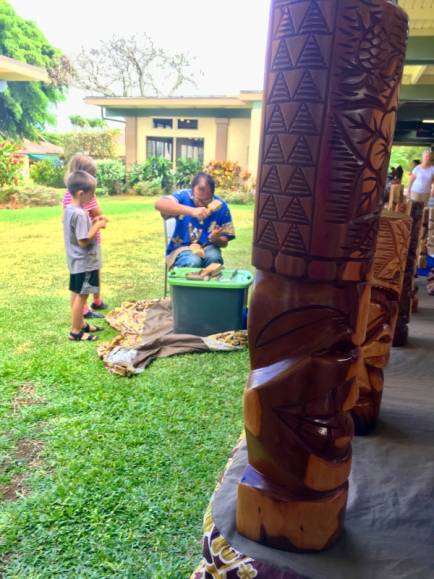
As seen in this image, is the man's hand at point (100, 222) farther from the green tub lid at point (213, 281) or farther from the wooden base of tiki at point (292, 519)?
the wooden base of tiki at point (292, 519)

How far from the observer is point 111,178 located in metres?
13.7

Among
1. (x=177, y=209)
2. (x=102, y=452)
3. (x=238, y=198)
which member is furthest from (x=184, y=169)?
(x=102, y=452)

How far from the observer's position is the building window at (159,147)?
14.8 m

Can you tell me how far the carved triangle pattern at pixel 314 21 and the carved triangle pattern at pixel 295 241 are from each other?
260 mm

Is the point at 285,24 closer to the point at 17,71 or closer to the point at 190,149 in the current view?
the point at 17,71

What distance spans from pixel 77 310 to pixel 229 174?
1117 centimetres

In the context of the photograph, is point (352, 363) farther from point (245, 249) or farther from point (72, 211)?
point (245, 249)

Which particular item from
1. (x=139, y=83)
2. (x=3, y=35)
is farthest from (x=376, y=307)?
(x=139, y=83)

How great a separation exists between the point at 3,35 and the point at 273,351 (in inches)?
750

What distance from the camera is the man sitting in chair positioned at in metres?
3.28

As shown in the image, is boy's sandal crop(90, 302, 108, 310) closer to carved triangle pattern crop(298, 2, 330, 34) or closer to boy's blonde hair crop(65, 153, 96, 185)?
boy's blonde hair crop(65, 153, 96, 185)

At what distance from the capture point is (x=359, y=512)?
85 centimetres

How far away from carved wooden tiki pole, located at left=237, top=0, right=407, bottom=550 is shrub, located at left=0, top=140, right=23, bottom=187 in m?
10.9

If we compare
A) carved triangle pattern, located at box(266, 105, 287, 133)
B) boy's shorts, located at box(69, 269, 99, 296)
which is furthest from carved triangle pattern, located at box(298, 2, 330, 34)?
boy's shorts, located at box(69, 269, 99, 296)
